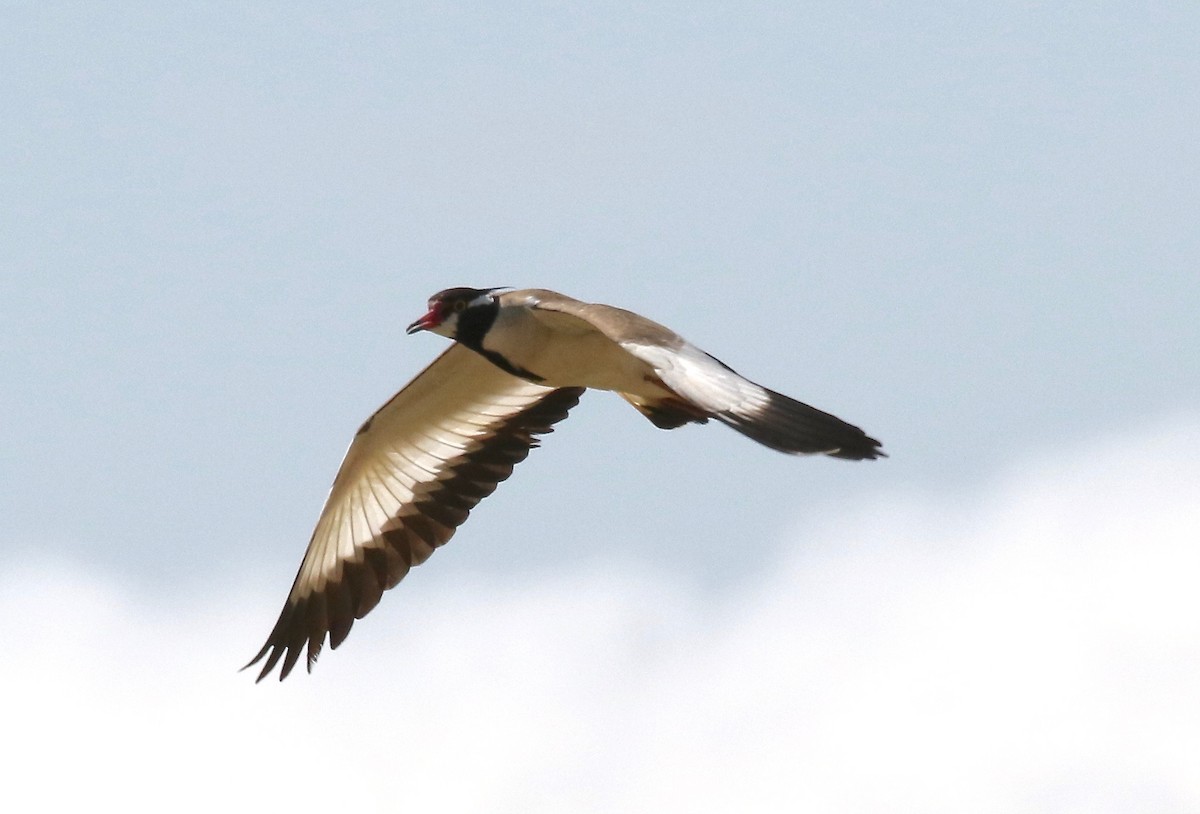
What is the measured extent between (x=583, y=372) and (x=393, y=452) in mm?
2511

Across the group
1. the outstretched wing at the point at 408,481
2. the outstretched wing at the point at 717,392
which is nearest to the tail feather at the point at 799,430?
the outstretched wing at the point at 717,392

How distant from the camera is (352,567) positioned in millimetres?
14352

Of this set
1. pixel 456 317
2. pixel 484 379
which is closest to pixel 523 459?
pixel 484 379

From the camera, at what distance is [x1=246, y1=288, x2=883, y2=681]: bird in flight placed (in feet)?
42.0

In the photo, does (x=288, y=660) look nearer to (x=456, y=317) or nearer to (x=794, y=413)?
(x=456, y=317)

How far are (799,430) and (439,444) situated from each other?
16.8ft

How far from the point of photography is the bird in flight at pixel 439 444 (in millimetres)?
12805

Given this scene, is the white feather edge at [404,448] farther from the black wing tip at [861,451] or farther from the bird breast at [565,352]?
the black wing tip at [861,451]

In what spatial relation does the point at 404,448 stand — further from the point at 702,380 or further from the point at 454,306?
the point at 702,380

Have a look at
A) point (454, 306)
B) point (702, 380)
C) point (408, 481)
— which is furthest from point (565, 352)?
point (408, 481)

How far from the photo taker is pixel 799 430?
9969 mm

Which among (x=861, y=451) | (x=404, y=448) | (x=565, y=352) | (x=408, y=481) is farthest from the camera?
(x=404, y=448)

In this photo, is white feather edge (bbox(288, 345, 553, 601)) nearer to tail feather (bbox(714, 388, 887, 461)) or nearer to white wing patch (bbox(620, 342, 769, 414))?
white wing patch (bbox(620, 342, 769, 414))

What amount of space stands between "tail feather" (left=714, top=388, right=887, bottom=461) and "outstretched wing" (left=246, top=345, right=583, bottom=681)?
4254mm
